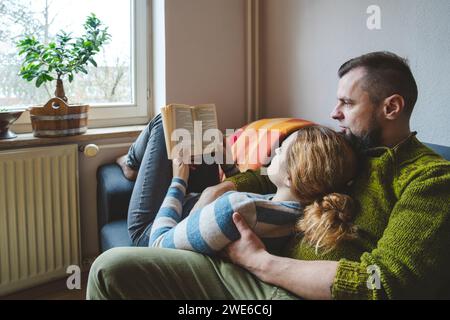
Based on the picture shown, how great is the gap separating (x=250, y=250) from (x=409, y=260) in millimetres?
318

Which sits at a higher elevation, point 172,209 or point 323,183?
point 323,183

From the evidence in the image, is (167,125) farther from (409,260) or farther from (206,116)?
(409,260)

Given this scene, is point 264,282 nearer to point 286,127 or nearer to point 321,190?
point 321,190

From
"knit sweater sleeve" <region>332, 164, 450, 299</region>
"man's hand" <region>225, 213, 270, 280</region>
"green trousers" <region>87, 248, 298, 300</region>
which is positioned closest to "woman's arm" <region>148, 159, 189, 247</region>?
"green trousers" <region>87, 248, 298, 300</region>

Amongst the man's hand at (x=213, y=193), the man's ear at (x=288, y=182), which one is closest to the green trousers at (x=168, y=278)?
the man's ear at (x=288, y=182)

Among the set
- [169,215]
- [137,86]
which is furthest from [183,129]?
[137,86]

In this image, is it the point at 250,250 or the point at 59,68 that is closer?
the point at 250,250

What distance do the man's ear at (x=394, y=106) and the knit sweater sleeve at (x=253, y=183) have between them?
47cm

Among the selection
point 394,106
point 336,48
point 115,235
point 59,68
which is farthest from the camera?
point 336,48

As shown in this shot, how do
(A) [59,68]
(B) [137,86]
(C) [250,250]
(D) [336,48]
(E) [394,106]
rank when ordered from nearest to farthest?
(C) [250,250] → (E) [394,106] → (A) [59,68] → (D) [336,48] → (B) [137,86]

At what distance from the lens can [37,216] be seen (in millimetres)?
1748

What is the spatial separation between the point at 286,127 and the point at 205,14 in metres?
0.83

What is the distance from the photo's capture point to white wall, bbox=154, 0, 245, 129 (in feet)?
6.77

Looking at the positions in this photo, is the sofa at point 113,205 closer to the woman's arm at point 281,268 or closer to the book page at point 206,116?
the book page at point 206,116
